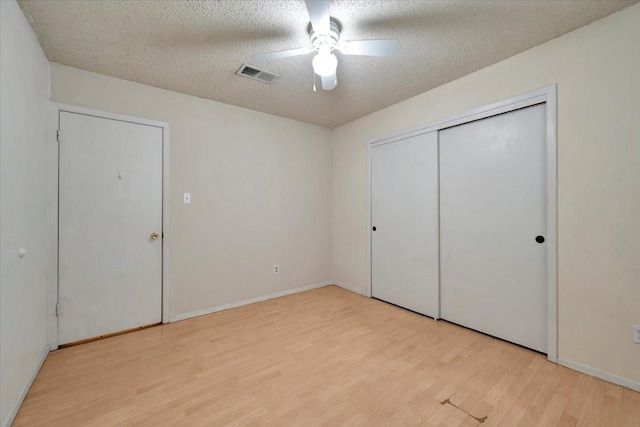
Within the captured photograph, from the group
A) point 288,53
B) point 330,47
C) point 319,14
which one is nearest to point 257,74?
point 288,53

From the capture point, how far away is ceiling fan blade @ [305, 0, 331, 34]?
1371mm

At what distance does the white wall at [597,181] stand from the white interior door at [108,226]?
3498 millimetres

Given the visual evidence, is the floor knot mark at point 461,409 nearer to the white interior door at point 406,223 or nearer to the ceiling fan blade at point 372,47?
the white interior door at point 406,223

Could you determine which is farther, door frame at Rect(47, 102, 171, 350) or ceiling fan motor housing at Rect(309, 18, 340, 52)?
door frame at Rect(47, 102, 171, 350)

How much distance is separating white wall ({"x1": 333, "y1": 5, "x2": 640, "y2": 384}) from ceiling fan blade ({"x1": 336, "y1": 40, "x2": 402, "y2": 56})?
1286mm

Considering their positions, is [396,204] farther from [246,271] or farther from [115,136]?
[115,136]

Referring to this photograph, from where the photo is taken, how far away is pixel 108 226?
2480 mm

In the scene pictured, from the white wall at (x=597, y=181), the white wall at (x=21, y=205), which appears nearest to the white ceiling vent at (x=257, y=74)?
the white wall at (x=21, y=205)

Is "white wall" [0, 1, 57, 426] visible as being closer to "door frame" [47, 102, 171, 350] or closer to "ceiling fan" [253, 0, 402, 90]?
"door frame" [47, 102, 171, 350]

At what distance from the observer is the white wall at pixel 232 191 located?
273 cm

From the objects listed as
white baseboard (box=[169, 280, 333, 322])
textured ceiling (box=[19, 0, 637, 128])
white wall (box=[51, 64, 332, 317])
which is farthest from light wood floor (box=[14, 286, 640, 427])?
textured ceiling (box=[19, 0, 637, 128])

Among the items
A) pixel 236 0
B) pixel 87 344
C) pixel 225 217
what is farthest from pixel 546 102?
pixel 87 344

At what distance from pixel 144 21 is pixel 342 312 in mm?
3080

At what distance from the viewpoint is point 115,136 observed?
2518 millimetres
